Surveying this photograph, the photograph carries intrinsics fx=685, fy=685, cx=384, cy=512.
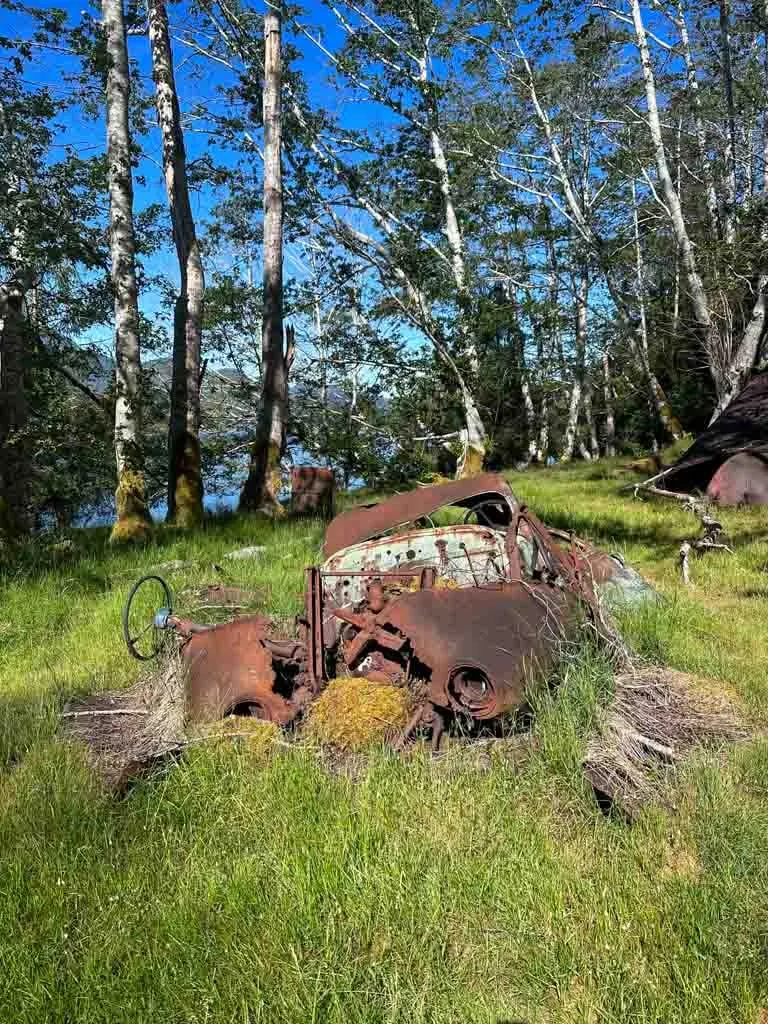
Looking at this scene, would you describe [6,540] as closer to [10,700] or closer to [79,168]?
[10,700]

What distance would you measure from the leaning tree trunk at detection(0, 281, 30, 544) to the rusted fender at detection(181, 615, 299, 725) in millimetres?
6490

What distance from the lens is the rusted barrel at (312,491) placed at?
11648mm

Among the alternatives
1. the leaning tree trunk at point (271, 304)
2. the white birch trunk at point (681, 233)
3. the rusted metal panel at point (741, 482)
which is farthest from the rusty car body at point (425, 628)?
the white birch trunk at point (681, 233)

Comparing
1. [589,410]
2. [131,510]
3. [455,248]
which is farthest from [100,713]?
[589,410]

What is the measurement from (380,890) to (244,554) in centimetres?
583

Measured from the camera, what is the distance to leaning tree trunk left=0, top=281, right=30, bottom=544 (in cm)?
1015

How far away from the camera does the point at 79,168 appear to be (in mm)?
11703

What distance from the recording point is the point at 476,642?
351 cm

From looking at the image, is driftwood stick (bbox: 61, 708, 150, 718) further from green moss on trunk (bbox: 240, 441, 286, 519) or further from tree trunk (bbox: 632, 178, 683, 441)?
tree trunk (bbox: 632, 178, 683, 441)

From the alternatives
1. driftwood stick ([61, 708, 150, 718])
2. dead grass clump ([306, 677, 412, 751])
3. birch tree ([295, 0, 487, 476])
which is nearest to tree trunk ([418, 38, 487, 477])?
birch tree ([295, 0, 487, 476])

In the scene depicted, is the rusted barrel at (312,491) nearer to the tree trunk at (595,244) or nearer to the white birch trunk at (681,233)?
the white birch trunk at (681,233)

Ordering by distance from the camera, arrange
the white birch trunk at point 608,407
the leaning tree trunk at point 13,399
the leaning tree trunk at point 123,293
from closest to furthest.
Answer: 1. the leaning tree trunk at point 123,293
2. the leaning tree trunk at point 13,399
3. the white birch trunk at point 608,407

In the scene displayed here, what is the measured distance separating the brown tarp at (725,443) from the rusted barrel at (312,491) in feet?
17.9

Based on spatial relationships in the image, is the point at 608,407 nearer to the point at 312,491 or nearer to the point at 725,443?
the point at 725,443
